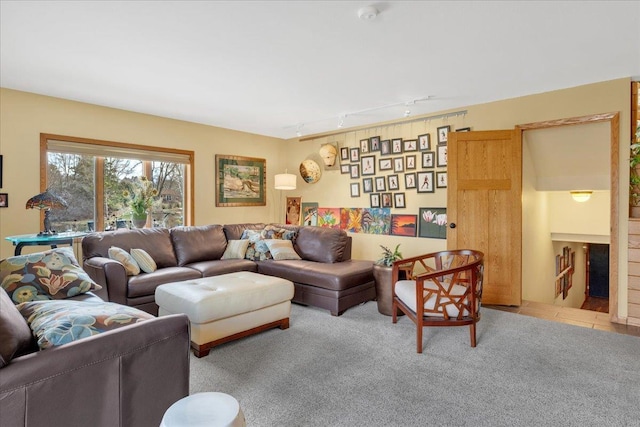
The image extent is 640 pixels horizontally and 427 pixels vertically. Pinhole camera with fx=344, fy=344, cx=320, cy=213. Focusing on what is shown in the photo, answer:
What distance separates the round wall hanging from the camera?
6050mm

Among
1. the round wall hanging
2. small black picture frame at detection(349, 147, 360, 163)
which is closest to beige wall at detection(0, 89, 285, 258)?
the round wall hanging

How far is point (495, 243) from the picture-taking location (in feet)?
13.3

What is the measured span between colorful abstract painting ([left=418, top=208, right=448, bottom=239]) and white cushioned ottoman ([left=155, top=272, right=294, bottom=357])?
7.67 ft

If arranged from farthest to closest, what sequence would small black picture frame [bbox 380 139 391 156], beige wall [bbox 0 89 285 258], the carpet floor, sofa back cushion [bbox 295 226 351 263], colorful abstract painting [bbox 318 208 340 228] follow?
colorful abstract painting [bbox 318 208 340 228] < small black picture frame [bbox 380 139 391 156] < sofa back cushion [bbox 295 226 351 263] < beige wall [bbox 0 89 285 258] < the carpet floor

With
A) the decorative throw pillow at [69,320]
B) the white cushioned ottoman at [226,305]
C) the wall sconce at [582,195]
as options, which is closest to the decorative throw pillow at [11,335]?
the decorative throw pillow at [69,320]

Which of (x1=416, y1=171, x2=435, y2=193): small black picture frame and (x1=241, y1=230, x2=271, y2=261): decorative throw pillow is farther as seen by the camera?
(x1=416, y1=171, x2=435, y2=193): small black picture frame

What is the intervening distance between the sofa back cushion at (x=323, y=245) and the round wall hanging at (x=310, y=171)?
4.93 feet

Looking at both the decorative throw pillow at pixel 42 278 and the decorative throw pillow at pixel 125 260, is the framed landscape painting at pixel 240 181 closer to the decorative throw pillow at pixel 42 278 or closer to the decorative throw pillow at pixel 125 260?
the decorative throw pillow at pixel 125 260

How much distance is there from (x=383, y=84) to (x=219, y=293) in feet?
8.76

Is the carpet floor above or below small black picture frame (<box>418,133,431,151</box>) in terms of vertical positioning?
Result: below

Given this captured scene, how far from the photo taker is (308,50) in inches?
113

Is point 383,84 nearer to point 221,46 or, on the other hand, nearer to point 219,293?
point 221,46

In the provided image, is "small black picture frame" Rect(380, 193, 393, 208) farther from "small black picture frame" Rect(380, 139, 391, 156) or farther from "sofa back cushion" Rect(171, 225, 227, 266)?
"sofa back cushion" Rect(171, 225, 227, 266)

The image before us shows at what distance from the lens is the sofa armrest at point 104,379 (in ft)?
3.88
